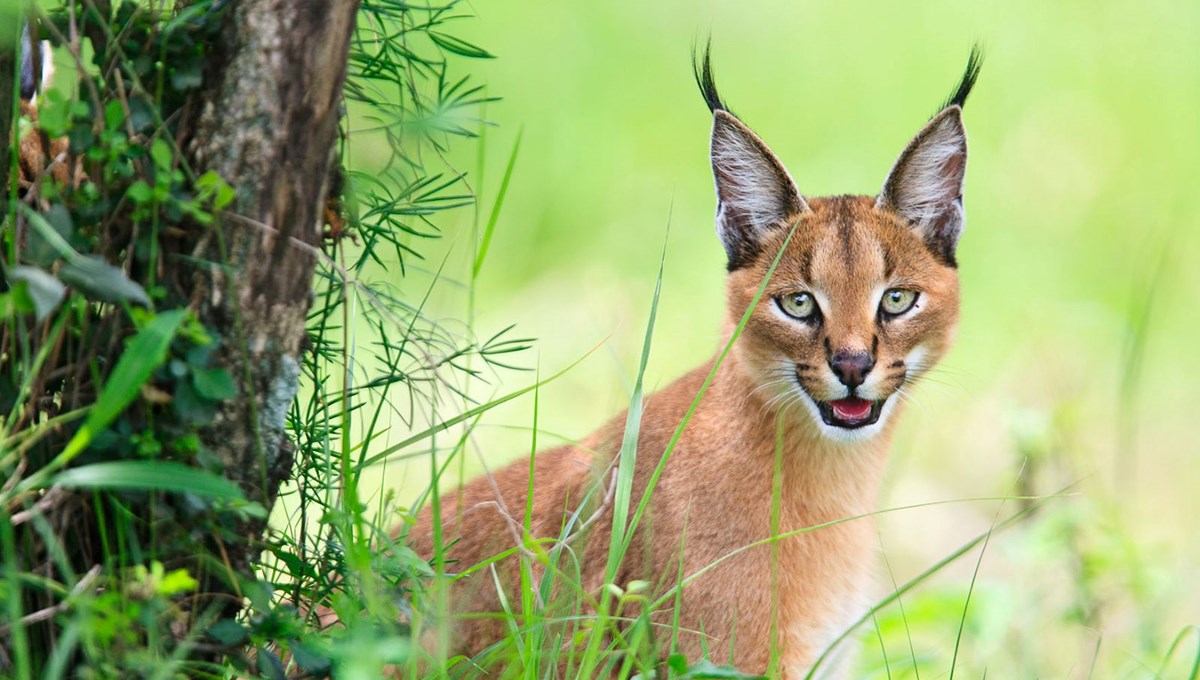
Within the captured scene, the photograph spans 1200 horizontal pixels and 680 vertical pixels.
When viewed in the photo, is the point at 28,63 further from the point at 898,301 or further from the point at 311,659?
the point at 898,301

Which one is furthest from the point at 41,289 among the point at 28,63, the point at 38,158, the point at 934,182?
the point at 934,182

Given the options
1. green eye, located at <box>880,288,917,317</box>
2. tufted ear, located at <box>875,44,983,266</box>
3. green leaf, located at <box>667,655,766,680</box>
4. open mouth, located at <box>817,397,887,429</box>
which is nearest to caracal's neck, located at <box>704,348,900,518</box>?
open mouth, located at <box>817,397,887,429</box>

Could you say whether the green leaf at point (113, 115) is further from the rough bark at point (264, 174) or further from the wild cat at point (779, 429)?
the wild cat at point (779, 429)

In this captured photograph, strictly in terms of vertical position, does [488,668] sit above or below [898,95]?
below

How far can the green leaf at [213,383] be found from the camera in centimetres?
302

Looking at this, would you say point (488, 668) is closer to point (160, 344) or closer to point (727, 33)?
point (160, 344)

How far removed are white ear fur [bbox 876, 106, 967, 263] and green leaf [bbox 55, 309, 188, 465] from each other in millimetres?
2519

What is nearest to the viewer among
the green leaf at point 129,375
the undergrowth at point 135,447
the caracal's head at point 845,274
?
the green leaf at point 129,375

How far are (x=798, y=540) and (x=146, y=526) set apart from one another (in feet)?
6.99

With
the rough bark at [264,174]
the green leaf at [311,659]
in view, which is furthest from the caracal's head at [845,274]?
the green leaf at [311,659]

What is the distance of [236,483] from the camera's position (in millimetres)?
3254

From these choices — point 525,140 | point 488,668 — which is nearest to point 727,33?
point 525,140

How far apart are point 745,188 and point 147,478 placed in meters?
2.47

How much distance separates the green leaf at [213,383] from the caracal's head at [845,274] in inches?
75.1
